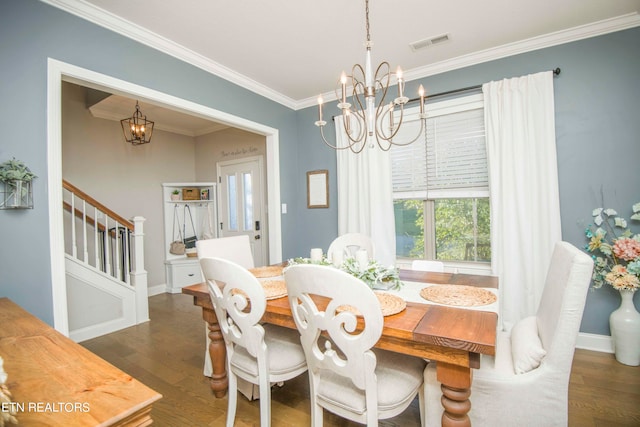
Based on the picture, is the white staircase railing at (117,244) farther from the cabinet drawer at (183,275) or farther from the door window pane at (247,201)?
the door window pane at (247,201)

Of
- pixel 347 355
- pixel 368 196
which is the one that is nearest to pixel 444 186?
pixel 368 196

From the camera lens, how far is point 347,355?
3.71 feet

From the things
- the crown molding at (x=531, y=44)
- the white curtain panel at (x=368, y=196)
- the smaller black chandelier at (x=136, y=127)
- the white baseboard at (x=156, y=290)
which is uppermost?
the crown molding at (x=531, y=44)

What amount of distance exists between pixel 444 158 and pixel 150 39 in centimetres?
283

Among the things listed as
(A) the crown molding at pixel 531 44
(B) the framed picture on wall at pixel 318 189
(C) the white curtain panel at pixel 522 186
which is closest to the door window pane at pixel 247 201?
(B) the framed picture on wall at pixel 318 189

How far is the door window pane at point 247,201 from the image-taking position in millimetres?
4618

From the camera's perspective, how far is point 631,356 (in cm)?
219

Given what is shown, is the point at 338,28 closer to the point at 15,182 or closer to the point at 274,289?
the point at 274,289

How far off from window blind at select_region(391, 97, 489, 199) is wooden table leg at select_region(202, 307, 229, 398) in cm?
228

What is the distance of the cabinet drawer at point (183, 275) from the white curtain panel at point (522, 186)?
12.9 ft

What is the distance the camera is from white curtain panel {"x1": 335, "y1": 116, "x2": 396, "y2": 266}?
3.23 meters

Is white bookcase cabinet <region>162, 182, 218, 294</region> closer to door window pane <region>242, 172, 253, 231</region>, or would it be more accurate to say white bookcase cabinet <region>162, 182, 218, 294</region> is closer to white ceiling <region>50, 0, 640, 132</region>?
door window pane <region>242, 172, 253, 231</region>

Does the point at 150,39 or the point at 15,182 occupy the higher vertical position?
the point at 150,39

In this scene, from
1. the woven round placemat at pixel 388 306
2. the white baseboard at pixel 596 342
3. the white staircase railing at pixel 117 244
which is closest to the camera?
the woven round placemat at pixel 388 306
